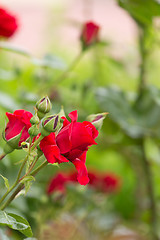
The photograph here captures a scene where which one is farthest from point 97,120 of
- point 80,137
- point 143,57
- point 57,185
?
point 143,57

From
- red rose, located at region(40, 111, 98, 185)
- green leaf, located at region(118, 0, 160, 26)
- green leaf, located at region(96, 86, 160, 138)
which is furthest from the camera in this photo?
green leaf, located at region(96, 86, 160, 138)

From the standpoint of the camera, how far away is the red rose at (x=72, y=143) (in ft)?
1.05

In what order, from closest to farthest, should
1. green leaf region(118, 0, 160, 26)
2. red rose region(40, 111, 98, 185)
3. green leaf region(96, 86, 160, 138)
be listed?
red rose region(40, 111, 98, 185) < green leaf region(118, 0, 160, 26) < green leaf region(96, 86, 160, 138)

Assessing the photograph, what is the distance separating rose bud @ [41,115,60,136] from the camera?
32 cm

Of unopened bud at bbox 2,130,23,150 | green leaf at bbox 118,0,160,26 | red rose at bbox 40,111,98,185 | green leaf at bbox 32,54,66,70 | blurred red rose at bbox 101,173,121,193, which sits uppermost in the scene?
green leaf at bbox 118,0,160,26

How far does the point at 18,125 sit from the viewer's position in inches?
14.1

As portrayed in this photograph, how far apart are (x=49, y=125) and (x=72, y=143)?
0.08 feet

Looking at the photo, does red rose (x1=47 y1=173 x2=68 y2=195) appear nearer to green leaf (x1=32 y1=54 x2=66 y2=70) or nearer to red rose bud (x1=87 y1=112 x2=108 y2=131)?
green leaf (x1=32 y1=54 x2=66 y2=70)

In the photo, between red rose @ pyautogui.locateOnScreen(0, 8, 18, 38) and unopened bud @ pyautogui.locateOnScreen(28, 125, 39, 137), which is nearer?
unopened bud @ pyautogui.locateOnScreen(28, 125, 39, 137)

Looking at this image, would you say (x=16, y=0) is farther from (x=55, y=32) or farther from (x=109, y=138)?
(x=109, y=138)

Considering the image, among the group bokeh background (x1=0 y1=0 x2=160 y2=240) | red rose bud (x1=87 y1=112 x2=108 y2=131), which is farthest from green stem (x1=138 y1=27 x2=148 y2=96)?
red rose bud (x1=87 y1=112 x2=108 y2=131)

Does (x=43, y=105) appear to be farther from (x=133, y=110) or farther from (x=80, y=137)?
(x=133, y=110)

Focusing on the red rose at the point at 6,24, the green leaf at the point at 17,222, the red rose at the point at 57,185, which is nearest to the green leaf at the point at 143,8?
the red rose at the point at 6,24

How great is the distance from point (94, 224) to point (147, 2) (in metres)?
0.48
